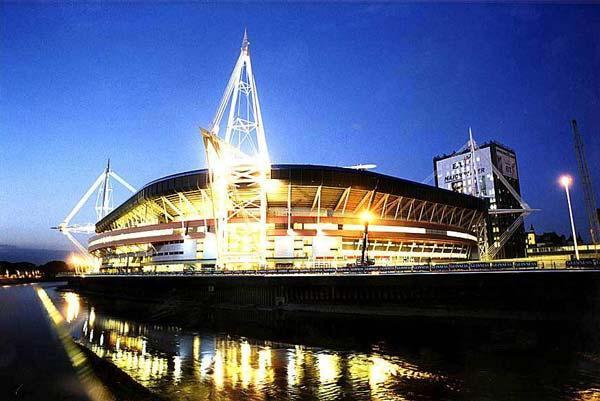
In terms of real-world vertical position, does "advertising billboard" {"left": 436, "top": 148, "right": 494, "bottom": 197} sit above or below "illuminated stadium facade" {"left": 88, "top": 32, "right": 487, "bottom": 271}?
above

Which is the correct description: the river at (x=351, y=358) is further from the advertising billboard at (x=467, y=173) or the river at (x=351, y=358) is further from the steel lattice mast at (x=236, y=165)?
the advertising billboard at (x=467, y=173)

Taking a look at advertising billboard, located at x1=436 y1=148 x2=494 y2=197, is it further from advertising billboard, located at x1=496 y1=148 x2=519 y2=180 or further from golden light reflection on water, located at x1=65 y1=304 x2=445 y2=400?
golden light reflection on water, located at x1=65 y1=304 x2=445 y2=400

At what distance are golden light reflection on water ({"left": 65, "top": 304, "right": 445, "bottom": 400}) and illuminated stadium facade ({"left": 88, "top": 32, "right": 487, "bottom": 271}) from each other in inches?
1298

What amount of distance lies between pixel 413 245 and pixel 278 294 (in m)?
48.3

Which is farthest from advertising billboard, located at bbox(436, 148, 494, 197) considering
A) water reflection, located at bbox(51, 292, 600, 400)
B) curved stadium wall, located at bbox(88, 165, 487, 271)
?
water reflection, located at bbox(51, 292, 600, 400)

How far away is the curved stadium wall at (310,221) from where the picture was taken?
69.0 metres

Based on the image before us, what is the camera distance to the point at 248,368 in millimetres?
19016

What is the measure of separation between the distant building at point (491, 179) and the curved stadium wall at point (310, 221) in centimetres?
7207

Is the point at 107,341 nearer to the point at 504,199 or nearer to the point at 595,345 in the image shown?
the point at 595,345

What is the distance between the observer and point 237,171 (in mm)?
63500

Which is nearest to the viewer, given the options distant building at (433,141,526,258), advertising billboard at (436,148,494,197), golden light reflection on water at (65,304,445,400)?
golden light reflection on water at (65,304,445,400)

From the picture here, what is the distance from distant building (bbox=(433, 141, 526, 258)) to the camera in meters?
155

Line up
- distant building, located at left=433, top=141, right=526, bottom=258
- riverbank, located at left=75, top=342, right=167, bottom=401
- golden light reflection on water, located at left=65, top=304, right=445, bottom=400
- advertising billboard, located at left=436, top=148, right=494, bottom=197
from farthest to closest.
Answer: advertising billboard, located at left=436, top=148, right=494, bottom=197 → distant building, located at left=433, top=141, right=526, bottom=258 → golden light reflection on water, located at left=65, top=304, right=445, bottom=400 → riverbank, located at left=75, top=342, right=167, bottom=401

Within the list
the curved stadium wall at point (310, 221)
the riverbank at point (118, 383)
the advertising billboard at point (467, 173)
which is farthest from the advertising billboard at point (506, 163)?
the riverbank at point (118, 383)
